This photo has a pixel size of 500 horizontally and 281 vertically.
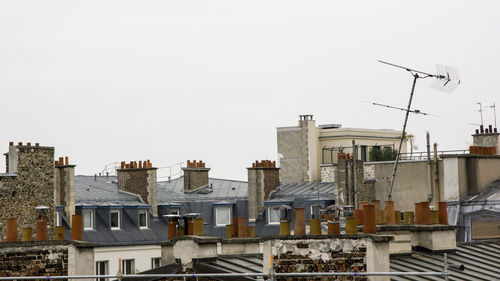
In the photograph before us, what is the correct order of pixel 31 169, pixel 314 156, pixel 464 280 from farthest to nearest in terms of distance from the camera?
1. pixel 314 156
2. pixel 31 169
3. pixel 464 280

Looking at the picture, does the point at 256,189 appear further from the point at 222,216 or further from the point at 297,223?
the point at 297,223

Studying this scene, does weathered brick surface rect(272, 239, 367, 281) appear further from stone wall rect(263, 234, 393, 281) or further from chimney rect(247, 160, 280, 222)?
chimney rect(247, 160, 280, 222)

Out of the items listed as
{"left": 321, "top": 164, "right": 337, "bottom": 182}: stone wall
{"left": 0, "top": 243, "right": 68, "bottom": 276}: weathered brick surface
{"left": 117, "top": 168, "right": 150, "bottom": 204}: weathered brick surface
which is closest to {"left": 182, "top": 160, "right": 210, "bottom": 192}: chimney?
{"left": 117, "top": 168, "right": 150, "bottom": 204}: weathered brick surface

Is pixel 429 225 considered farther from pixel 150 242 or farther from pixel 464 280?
pixel 150 242

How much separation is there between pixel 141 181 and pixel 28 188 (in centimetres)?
1430

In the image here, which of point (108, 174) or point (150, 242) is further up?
point (108, 174)

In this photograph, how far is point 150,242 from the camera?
62.3m

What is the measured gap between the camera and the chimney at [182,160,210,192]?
71562 millimetres

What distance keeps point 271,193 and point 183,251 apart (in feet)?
148

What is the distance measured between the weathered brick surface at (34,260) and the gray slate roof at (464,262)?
742cm

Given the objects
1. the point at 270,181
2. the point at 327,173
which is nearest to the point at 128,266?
the point at 270,181

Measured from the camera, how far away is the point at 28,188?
172 ft

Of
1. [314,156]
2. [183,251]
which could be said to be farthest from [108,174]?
[183,251]

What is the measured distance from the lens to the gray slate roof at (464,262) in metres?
26.5
